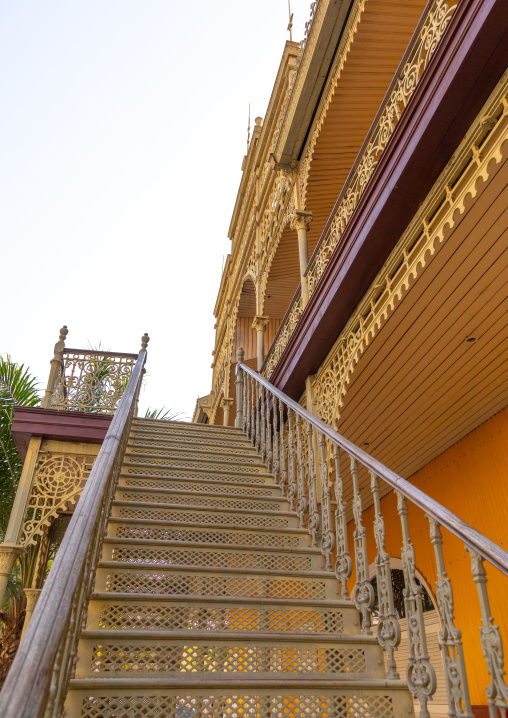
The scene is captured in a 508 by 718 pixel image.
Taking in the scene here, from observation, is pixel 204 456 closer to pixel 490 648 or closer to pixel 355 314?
pixel 355 314

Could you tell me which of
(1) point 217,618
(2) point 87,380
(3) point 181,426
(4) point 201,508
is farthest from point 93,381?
(1) point 217,618

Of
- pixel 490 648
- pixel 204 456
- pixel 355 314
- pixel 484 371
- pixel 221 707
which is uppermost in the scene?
pixel 355 314

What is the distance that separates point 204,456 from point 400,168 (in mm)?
3396

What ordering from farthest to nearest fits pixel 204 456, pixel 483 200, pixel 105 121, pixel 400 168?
1. pixel 105 121
2. pixel 204 456
3. pixel 400 168
4. pixel 483 200

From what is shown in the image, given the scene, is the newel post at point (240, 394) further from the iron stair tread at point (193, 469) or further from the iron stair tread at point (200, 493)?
the iron stair tread at point (200, 493)

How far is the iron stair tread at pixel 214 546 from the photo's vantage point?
3.40 meters

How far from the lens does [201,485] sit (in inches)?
184

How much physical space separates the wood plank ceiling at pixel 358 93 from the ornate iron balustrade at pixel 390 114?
6.84ft

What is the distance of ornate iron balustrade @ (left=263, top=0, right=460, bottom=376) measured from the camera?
3555 mm

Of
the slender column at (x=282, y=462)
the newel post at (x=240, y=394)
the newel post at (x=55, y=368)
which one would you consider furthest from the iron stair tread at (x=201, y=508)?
the newel post at (x=240, y=394)

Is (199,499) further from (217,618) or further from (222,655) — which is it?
(222,655)

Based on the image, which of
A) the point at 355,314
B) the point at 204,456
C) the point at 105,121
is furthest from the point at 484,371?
the point at 105,121

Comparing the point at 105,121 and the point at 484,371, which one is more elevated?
the point at 105,121

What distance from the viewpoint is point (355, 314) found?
4855mm
